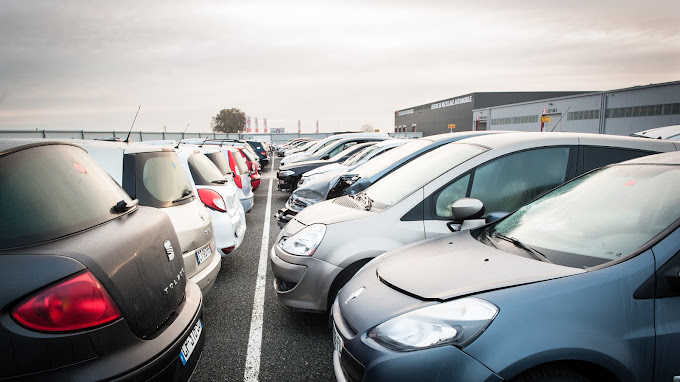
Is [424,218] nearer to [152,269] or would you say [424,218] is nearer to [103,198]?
[152,269]

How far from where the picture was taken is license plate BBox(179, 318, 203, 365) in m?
1.96

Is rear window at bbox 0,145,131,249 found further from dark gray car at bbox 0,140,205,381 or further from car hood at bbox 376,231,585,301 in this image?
car hood at bbox 376,231,585,301

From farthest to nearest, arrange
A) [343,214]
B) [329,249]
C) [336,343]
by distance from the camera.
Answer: [343,214], [329,249], [336,343]

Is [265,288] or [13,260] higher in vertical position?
[13,260]

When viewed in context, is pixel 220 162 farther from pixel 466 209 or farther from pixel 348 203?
pixel 466 209

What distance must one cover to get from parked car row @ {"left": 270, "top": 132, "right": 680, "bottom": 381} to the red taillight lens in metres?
1.13

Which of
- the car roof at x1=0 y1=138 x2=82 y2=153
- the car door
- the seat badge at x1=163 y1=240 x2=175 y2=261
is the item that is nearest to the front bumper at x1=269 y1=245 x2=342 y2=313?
the car door

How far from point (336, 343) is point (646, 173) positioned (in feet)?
6.80

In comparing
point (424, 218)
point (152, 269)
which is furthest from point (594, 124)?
point (152, 269)

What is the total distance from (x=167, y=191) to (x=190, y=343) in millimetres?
1881

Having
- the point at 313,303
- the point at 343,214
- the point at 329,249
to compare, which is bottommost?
the point at 313,303

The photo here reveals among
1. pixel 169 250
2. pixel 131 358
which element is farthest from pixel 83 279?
pixel 169 250

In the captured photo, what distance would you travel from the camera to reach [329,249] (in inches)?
121

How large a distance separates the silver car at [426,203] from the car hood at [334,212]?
1cm
